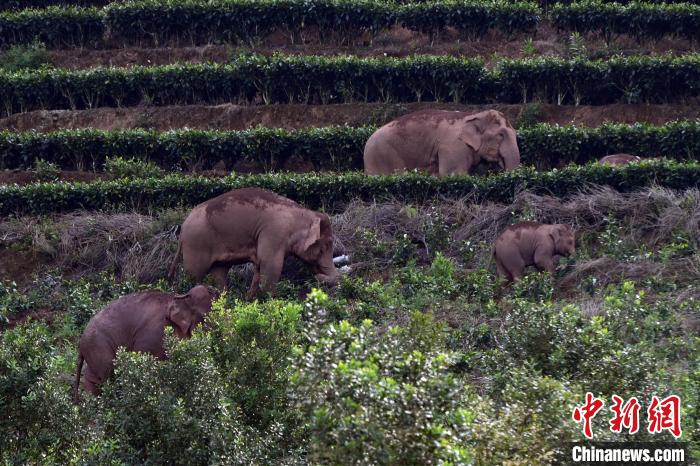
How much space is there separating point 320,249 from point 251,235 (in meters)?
1.14

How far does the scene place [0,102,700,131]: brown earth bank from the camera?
89.6 feet

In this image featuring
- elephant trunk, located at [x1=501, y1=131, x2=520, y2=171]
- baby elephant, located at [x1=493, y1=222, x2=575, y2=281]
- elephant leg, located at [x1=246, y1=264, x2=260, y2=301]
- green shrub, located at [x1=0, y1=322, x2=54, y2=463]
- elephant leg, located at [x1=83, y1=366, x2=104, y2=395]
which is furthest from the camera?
elephant trunk, located at [x1=501, y1=131, x2=520, y2=171]

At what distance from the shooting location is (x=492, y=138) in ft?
77.4

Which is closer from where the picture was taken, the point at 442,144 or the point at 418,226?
the point at 418,226

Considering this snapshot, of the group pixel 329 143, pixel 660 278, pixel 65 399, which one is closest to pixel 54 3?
pixel 329 143

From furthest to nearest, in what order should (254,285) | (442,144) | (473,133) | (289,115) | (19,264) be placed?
(289,115), (442,144), (473,133), (19,264), (254,285)

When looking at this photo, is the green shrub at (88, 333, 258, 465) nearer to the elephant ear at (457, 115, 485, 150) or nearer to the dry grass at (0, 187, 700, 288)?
the dry grass at (0, 187, 700, 288)

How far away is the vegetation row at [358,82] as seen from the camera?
27.7 m

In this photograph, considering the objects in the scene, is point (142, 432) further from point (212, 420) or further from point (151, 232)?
point (151, 232)

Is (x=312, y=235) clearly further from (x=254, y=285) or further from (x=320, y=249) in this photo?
(x=254, y=285)

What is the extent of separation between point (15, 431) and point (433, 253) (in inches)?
410

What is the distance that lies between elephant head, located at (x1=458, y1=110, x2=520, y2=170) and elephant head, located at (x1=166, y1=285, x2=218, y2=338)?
9.59m

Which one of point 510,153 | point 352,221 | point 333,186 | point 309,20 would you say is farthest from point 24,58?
point 510,153

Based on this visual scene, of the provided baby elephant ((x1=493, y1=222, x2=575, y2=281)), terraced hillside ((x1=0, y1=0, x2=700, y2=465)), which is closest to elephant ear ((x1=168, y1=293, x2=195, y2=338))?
terraced hillside ((x1=0, y1=0, x2=700, y2=465))
